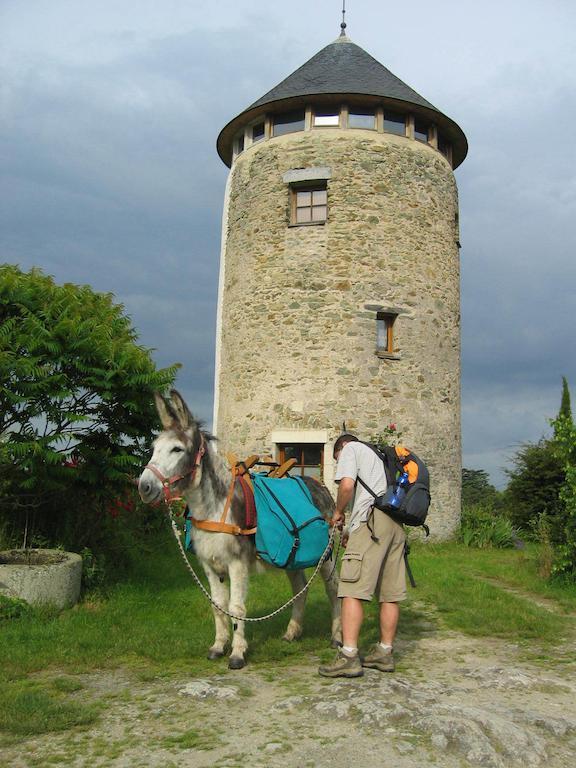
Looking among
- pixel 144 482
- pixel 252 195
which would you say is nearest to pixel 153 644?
pixel 144 482

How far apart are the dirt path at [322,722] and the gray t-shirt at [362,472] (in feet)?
3.92

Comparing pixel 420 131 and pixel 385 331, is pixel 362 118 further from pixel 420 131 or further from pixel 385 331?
pixel 385 331

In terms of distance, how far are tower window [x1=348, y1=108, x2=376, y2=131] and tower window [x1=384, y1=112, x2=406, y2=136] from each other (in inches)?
11.9

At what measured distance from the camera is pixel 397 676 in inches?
199

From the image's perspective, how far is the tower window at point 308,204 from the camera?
46.4 feet

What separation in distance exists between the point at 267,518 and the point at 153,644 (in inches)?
58.3

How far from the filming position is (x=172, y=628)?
250 inches

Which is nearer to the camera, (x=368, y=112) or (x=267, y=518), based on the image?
(x=267, y=518)

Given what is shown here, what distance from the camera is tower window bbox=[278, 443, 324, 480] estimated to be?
13336mm

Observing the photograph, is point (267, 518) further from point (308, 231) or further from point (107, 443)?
point (308, 231)

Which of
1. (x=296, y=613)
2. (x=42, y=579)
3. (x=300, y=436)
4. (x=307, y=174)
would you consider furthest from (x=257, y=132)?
(x=296, y=613)

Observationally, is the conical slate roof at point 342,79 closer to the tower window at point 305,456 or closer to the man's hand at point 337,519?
the tower window at point 305,456

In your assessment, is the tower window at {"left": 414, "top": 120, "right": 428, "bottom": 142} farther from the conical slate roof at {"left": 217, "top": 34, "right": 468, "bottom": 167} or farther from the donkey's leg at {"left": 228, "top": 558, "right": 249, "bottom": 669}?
the donkey's leg at {"left": 228, "top": 558, "right": 249, "bottom": 669}

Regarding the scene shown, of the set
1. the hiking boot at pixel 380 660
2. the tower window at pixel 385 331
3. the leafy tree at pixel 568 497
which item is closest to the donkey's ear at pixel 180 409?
the hiking boot at pixel 380 660
